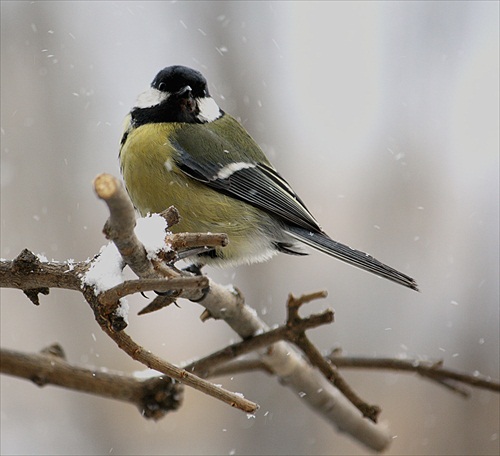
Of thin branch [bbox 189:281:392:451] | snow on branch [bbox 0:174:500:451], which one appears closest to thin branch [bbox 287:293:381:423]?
snow on branch [bbox 0:174:500:451]

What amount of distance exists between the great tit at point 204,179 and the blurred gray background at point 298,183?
105 centimetres

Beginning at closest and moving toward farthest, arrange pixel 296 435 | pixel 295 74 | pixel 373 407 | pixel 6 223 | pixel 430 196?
pixel 373 407 < pixel 296 435 < pixel 6 223 < pixel 430 196 < pixel 295 74

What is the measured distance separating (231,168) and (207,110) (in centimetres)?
24

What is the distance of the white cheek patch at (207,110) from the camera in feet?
6.80

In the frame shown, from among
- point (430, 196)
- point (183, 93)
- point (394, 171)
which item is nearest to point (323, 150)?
point (394, 171)

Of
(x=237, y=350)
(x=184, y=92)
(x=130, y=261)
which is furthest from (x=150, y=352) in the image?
(x=184, y=92)

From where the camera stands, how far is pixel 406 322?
3.33 metres

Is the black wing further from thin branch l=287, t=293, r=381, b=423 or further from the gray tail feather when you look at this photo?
thin branch l=287, t=293, r=381, b=423

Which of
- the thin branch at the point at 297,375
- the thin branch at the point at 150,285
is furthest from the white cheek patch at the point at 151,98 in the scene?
the thin branch at the point at 150,285

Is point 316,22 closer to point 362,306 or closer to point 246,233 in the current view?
point 362,306

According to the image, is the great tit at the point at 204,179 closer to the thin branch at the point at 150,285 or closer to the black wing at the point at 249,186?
the black wing at the point at 249,186

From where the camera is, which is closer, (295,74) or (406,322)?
(406,322)

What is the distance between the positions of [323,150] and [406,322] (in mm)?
1009

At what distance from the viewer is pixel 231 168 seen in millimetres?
1988
